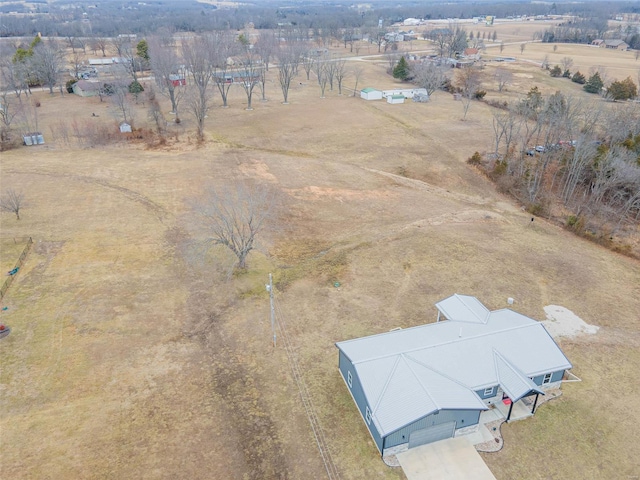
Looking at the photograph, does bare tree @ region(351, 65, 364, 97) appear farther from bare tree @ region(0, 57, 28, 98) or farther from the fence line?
the fence line

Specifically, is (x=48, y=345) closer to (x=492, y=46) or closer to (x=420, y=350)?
(x=420, y=350)

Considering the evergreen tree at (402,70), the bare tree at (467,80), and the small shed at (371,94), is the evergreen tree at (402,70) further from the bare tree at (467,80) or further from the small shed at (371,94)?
the small shed at (371,94)

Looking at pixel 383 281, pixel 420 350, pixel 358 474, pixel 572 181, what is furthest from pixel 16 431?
pixel 572 181

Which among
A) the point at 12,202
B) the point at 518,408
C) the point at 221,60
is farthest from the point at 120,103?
the point at 518,408

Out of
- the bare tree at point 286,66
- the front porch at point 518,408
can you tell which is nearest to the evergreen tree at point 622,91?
the bare tree at point 286,66

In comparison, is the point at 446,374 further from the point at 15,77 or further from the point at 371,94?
the point at 15,77

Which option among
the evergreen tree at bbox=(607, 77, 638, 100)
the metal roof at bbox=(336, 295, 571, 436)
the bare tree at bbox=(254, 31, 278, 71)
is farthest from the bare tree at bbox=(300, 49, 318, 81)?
the metal roof at bbox=(336, 295, 571, 436)
